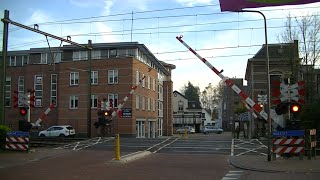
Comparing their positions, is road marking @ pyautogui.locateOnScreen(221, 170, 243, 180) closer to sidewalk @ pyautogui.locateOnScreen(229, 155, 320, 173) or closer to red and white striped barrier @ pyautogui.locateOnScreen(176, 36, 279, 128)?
sidewalk @ pyautogui.locateOnScreen(229, 155, 320, 173)

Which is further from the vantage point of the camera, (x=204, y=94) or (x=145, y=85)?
(x=204, y=94)

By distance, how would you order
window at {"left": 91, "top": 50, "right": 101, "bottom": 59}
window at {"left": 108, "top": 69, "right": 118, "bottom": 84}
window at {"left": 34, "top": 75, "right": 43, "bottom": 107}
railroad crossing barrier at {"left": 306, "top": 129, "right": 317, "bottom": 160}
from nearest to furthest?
railroad crossing barrier at {"left": 306, "top": 129, "right": 317, "bottom": 160} < window at {"left": 108, "top": 69, "right": 118, "bottom": 84} < window at {"left": 91, "top": 50, "right": 101, "bottom": 59} < window at {"left": 34, "top": 75, "right": 43, "bottom": 107}

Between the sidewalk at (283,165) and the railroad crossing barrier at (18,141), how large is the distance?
1214 centimetres

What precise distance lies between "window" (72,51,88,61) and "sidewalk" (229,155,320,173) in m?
37.1

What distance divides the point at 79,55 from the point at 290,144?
3887cm

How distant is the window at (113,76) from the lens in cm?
5328

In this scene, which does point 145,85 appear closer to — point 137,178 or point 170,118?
point 170,118

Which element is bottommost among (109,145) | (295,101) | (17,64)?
(109,145)

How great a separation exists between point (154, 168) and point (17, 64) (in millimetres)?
47912

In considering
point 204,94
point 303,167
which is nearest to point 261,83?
point 303,167

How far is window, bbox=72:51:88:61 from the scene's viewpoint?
54.6 metres

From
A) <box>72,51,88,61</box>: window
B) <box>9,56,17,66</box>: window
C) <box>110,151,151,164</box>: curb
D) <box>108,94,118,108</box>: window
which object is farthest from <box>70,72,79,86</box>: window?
<box>110,151,151,164</box>: curb

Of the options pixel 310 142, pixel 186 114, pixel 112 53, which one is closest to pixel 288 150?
pixel 310 142

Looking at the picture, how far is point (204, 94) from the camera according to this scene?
454 ft
